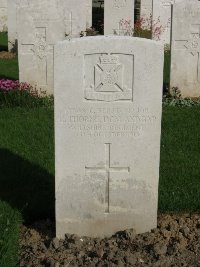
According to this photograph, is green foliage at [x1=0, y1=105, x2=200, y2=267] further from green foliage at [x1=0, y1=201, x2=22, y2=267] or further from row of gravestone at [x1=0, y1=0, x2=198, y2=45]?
row of gravestone at [x1=0, y1=0, x2=198, y2=45]

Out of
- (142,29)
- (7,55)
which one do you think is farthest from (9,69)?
(142,29)

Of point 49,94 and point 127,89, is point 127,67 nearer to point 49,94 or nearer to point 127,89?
point 127,89

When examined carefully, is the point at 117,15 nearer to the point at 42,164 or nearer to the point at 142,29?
the point at 142,29

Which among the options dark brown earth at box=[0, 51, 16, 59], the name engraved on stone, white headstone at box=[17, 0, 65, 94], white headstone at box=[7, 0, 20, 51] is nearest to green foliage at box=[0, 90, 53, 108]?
white headstone at box=[17, 0, 65, 94]

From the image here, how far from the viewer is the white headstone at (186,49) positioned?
922cm

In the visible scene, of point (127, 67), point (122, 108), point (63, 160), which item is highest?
point (127, 67)

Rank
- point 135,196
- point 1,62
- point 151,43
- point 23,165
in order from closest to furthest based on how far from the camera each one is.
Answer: point 151,43, point 135,196, point 23,165, point 1,62

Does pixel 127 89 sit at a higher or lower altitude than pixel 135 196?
higher

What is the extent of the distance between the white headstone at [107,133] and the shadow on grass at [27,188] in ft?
1.81

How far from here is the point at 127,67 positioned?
4055 millimetres

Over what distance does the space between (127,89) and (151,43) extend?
0.39 metres

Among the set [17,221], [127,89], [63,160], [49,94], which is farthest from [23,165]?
[49,94]

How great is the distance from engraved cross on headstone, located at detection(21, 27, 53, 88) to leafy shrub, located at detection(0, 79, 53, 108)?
571 mm

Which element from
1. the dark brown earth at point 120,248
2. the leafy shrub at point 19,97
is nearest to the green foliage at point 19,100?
the leafy shrub at point 19,97
